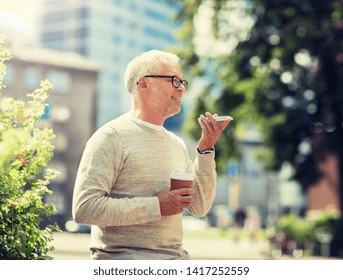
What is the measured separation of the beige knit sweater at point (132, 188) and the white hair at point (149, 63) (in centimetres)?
17

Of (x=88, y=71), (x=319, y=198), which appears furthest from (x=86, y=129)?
(x=319, y=198)

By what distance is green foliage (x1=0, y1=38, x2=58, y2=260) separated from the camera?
2.48 m

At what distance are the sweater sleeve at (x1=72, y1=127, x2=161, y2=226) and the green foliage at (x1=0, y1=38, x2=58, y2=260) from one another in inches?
8.1

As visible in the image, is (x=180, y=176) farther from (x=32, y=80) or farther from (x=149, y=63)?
(x=32, y=80)

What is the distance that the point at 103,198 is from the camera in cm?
237

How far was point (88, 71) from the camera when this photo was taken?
44.5 m

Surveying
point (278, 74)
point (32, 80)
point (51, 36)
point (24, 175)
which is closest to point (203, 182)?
point (24, 175)

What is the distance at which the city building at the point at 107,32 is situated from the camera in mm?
87250

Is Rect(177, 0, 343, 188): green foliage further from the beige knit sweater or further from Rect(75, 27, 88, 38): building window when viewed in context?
Rect(75, 27, 88, 38): building window

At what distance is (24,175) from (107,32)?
8830 centimetres

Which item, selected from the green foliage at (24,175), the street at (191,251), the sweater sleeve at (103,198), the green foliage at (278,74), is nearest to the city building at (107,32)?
the street at (191,251)

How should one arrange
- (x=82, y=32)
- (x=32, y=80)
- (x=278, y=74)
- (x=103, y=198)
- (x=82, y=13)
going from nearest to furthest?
(x=103, y=198)
(x=32, y=80)
(x=278, y=74)
(x=82, y=32)
(x=82, y=13)

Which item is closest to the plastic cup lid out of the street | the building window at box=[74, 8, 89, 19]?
the street

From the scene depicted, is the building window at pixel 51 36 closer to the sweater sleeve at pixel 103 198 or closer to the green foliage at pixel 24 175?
the green foliage at pixel 24 175
